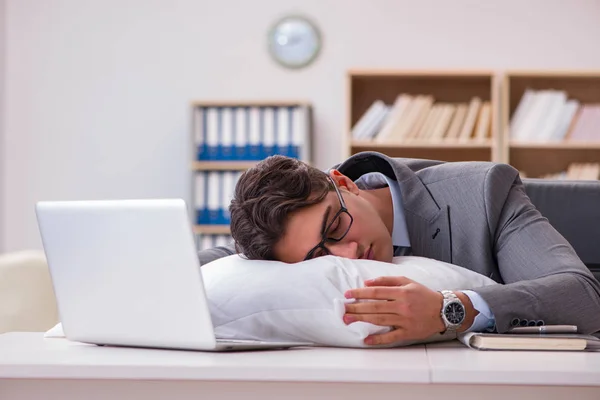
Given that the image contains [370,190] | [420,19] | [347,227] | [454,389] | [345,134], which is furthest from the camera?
[420,19]

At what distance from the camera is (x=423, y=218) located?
67.0 inches

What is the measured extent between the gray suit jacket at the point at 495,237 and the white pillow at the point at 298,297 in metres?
0.16

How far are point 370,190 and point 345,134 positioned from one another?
2543 millimetres

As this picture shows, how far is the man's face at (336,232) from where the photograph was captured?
1402mm

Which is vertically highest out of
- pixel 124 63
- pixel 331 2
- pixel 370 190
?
pixel 331 2

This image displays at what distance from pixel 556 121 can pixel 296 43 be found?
1.47m

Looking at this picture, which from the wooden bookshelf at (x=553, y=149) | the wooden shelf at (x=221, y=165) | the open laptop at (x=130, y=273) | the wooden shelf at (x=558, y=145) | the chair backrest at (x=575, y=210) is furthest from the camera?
the wooden bookshelf at (x=553, y=149)

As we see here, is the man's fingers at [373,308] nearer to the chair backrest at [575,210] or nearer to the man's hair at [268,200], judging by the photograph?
the man's hair at [268,200]

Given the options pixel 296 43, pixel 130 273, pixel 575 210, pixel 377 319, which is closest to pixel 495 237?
pixel 575 210

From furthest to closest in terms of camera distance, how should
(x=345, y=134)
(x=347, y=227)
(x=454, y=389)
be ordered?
(x=345, y=134)
(x=347, y=227)
(x=454, y=389)

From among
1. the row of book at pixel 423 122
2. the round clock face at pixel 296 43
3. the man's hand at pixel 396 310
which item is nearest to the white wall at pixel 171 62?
the round clock face at pixel 296 43

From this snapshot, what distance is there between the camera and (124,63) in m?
4.84

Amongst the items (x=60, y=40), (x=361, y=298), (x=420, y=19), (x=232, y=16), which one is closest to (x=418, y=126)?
(x=420, y=19)

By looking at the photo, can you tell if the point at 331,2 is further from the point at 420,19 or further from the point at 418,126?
the point at 418,126
